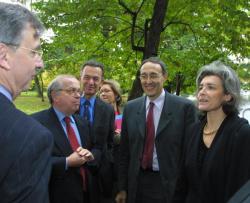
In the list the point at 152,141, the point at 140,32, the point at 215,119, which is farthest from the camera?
the point at 140,32

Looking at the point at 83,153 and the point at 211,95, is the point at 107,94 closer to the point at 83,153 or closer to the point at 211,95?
the point at 83,153

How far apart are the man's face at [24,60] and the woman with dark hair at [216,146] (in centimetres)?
185

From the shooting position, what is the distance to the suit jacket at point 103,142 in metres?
4.39

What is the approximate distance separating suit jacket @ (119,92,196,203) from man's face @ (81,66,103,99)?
473 millimetres

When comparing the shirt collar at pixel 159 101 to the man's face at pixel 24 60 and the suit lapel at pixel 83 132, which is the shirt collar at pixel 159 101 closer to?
the suit lapel at pixel 83 132

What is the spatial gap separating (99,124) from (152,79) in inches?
30.5

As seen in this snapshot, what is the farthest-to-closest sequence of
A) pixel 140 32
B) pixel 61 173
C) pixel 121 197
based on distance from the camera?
pixel 140 32
pixel 121 197
pixel 61 173


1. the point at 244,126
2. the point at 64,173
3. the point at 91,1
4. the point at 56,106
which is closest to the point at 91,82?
the point at 56,106

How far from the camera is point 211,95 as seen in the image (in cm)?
358

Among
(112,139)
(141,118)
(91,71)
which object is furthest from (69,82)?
(112,139)

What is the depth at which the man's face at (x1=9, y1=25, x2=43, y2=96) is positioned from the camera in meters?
1.93

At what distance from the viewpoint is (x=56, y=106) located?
4070mm

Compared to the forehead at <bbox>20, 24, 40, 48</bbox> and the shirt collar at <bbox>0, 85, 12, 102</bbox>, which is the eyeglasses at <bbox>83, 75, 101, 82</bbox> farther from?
the shirt collar at <bbox>0, 85, 12, 102</bbox>

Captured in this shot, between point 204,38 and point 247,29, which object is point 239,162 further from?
point 204,38
